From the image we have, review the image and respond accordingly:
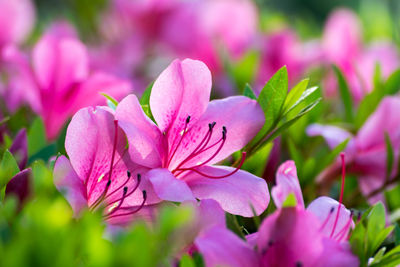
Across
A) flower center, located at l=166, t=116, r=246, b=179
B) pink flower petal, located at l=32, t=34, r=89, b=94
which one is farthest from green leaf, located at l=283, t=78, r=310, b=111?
pink flower petal, located at l=32, t=34, r=89, b=94

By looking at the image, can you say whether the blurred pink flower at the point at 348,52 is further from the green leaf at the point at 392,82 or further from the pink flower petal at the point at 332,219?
the pink flower petal at the point at 332,219

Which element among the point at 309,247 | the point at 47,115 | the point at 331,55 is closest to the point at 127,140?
the point at 309,247

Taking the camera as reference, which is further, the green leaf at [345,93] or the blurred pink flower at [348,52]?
the blurred pink flower at [348,52]

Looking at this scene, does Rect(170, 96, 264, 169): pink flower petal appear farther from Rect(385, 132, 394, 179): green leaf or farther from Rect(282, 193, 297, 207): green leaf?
Rect(385, 132, 394, 179): green leaf

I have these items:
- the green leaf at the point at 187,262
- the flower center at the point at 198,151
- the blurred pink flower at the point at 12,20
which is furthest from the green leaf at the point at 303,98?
the blurred pink flower at the point at 12,20

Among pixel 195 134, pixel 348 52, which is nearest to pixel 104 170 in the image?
pixel 195 134
